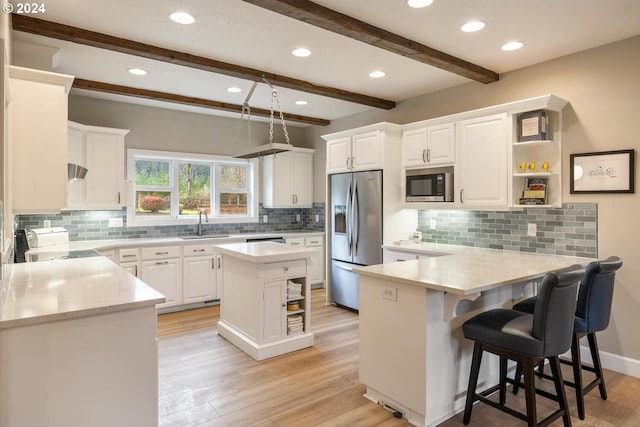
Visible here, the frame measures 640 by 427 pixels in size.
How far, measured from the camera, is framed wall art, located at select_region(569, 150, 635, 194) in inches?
121

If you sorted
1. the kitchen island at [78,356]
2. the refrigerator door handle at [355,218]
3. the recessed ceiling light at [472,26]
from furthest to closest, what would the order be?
1. the refrigerator door handle at [355,218]
2. the recessed ceiling light at [472,26]
3. the kitchen island at [78,356]

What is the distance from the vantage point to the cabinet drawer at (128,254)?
4434mm

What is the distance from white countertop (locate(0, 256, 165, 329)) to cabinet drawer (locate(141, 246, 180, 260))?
1953 millimetres

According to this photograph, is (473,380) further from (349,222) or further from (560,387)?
(349,222)

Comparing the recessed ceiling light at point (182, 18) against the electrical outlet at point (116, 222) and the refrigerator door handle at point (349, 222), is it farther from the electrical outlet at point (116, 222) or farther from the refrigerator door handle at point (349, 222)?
the electrical outlet at point (116, 222)

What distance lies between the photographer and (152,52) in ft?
10.5

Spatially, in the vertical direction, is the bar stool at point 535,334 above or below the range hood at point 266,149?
below

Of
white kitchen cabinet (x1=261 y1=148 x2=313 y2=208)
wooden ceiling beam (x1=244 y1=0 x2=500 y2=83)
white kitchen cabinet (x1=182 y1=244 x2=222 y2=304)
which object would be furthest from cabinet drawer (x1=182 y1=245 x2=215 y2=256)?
wooden ceiling beam (x1=244 y1=0 x2=500 y2=83)

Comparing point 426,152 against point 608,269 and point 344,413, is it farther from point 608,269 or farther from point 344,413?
point 344,413

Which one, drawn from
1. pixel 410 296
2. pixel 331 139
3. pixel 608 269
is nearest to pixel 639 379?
pixel 608 269

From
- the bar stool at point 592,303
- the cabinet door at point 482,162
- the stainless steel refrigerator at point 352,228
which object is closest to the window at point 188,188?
the stainless steel refrigerator at point 352,228

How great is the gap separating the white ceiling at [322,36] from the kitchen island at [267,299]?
5.76 ft

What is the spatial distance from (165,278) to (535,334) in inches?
156

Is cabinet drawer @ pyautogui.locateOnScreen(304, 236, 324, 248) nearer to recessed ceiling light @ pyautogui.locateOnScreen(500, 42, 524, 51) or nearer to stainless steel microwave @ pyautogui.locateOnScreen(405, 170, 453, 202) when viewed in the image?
stainless steel microwave @ pyautogui.locateOnScreen(405, 170, 453, 202)
